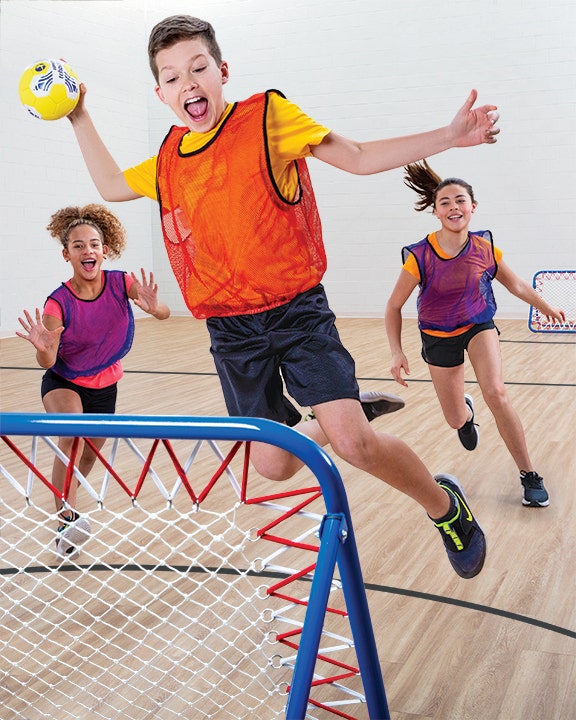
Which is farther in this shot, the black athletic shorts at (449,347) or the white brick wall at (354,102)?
the white brick wall at (354,102)

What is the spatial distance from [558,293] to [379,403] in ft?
26.2

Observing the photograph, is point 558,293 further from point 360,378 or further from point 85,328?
point 85,328

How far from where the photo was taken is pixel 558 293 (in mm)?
10781

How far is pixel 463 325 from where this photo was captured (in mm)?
3818

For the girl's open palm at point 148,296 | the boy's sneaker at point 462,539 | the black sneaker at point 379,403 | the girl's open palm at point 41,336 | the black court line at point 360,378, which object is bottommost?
the black court line at point 360,378

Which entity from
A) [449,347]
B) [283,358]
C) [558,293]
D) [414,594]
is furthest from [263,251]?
[558,293]

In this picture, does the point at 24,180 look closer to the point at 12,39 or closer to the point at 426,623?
the point at 12,39

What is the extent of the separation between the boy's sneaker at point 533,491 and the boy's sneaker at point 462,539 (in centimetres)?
102

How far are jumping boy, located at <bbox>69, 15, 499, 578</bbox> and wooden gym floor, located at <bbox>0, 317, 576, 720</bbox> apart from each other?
20cm

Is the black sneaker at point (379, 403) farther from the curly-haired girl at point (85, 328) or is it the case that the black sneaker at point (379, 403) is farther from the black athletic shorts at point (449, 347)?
the curly-haired girl at point (85, 328)

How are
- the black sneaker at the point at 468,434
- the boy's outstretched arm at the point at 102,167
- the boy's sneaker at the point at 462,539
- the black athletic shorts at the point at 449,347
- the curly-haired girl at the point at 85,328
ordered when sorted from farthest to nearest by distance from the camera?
the black sneaker at the point at 468,434
the black athletic shorts at the point at 449,347
the curly-haired girl at the point at 85,328
the boy's outstretched arm at the point at 102,167
the boy's sneaker at the point at 462,539

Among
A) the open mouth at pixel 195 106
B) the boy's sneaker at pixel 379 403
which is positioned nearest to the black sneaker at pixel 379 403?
the boy's sneaker at pixel 379 403

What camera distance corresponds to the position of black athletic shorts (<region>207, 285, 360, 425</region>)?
232 cm

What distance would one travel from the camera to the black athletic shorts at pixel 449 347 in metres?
3.82
